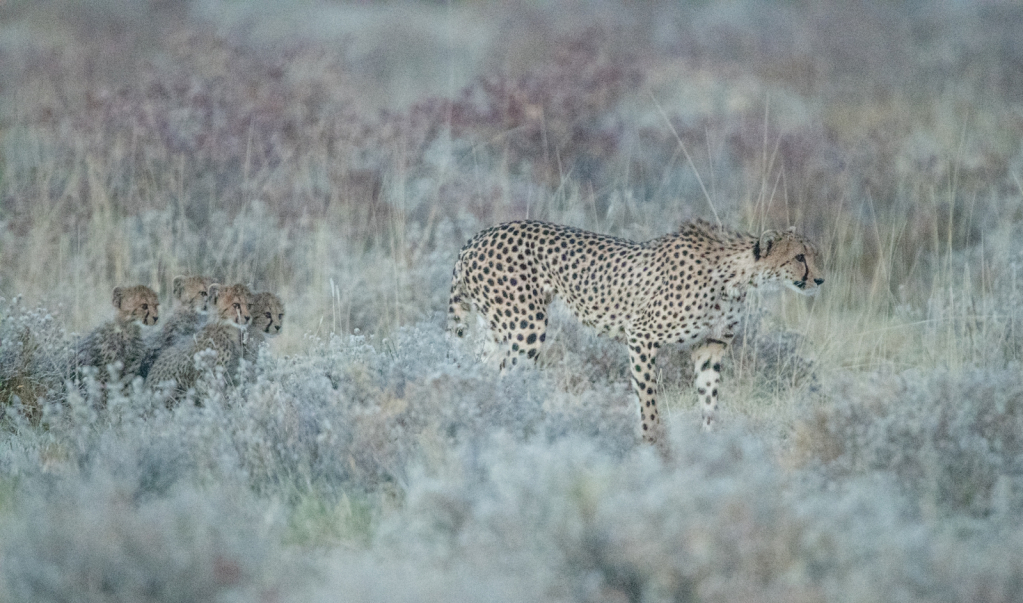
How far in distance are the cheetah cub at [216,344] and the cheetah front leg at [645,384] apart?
146cm

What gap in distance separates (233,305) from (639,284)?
1523mm

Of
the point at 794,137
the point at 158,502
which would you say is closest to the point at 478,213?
the point at 794,137

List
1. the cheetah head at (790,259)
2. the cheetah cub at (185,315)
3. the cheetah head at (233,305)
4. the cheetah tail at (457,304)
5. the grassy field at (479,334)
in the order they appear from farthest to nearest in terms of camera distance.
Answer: the cheetah tail at (457,304) → the cheetah cub at (185,315) → the cheetah head at (233,305) → the cheetah head at (790,259) → the grassy field at (479,334)

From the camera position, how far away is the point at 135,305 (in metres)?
4.70

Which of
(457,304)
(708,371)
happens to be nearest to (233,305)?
(457,304)

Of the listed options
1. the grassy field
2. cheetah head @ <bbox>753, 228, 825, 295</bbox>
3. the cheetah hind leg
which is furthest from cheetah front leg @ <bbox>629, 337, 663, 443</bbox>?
cheetah head @ <bbox>753, 228, 825, 295</bbox>

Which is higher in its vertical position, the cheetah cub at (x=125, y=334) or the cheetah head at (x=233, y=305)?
the cheetah head at (x=233, y=305)

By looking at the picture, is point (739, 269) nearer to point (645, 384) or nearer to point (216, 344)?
point (645, 384)

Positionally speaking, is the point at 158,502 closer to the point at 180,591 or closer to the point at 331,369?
the point at 180,591

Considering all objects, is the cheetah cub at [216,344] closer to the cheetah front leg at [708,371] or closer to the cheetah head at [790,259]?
the cheetah front leg at [708,371]

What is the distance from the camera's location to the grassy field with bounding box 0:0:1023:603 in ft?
9.17

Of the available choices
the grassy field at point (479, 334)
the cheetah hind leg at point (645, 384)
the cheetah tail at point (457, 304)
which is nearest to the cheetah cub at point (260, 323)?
the grassy field at point (479, 334)

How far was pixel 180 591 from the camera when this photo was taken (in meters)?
2.72

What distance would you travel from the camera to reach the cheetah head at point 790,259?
4480 mm
